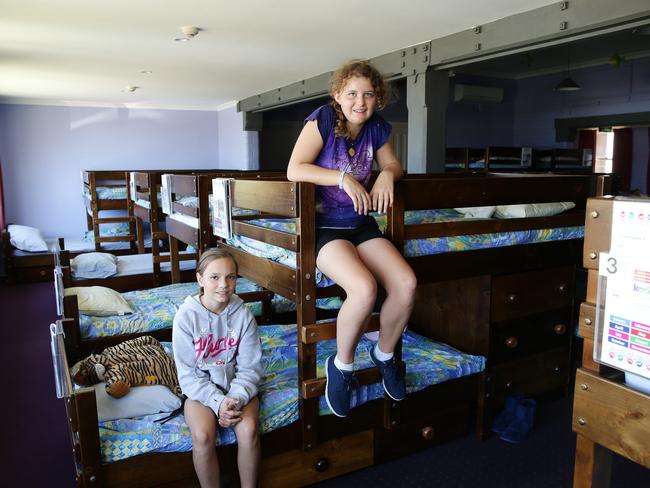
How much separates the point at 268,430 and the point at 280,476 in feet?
0.86

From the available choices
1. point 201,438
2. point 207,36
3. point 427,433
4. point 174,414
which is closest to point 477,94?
point 207,36

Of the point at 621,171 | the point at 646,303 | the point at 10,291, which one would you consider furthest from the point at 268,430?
the point at 621,171

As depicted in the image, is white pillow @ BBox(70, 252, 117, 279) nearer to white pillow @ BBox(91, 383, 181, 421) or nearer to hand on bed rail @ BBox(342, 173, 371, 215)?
white pillow @ BBox(91, 383, 181, 421)

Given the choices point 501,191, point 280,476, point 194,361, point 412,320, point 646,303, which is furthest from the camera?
point 412,320

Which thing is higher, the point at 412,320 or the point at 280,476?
the point at 412,320

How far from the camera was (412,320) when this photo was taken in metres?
3.47

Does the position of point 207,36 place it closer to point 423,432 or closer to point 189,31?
point 189,31

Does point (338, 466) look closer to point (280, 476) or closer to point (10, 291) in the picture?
point (280, 476)

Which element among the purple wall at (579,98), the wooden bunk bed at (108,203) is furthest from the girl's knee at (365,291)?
the purple wall at (579,98)

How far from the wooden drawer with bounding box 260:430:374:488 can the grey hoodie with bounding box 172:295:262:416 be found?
0.37 m

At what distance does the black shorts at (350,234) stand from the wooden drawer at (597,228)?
1.05m

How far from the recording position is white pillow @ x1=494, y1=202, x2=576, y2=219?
113 inches

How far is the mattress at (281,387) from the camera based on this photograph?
2.10 meters

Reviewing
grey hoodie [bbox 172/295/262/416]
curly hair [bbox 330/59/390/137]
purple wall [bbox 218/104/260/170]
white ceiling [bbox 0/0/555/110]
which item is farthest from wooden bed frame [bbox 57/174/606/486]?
purple wall [bbox 218/104/260/170]
